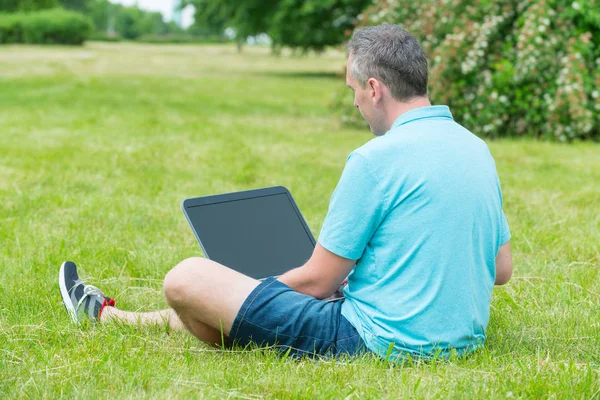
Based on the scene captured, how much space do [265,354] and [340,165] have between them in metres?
5.07

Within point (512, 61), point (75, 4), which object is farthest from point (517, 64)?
point (75, 4)

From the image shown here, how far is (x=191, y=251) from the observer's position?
15.3 feet

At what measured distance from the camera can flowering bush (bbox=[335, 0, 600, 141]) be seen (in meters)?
9.06

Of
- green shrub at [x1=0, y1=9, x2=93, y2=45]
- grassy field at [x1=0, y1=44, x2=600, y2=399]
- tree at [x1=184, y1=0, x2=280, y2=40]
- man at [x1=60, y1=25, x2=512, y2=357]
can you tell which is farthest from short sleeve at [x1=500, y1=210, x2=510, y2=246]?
green shrub at [x1=0, y1=9, x2=93, y2=45]

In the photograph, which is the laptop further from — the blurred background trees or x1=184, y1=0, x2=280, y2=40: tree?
x1=184, y1=0, x2=280, y2=40: tree

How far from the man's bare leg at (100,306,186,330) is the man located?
1.25 feet

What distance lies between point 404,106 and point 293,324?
859 millimetres

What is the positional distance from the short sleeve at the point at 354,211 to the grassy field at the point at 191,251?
446mm

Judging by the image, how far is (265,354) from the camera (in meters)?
2.81

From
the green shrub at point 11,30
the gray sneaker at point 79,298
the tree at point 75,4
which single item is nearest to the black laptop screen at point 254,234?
the gray sneaker at point 79,298

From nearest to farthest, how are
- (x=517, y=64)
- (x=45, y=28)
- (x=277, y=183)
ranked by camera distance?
1. (x=277, y=183)
2. (x=517, y=64)
3. (x=45, y=28)

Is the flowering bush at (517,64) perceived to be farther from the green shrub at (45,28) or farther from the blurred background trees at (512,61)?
the green shrub at (45,28)

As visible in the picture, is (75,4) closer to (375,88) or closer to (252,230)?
(252,230)

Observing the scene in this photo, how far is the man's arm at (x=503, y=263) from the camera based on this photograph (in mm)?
2879
